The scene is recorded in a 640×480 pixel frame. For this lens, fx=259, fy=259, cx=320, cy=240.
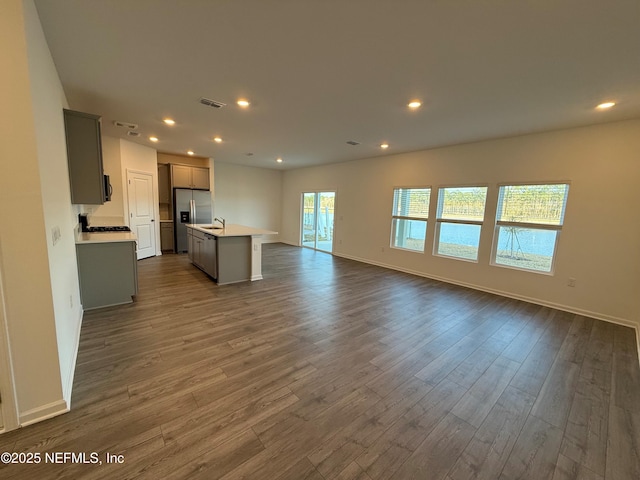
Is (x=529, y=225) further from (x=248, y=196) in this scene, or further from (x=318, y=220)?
(x=248, y=196)

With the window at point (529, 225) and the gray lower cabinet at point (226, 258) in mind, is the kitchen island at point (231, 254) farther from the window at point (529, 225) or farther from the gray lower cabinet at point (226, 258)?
the window at point (529, 225)

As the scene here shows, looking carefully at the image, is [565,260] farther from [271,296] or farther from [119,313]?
[119,313]

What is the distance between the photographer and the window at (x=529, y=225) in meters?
4.07

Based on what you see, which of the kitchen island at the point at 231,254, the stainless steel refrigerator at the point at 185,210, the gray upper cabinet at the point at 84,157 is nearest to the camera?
the gray upper cabinet at the point at 84,157

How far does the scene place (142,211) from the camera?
244 inches

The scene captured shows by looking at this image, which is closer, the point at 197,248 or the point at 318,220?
the point at 197,248

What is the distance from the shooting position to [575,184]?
3.82m

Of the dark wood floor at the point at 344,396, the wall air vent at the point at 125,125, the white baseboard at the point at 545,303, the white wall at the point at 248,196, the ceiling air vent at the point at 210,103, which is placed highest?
the wall air vent at the point at 125,125

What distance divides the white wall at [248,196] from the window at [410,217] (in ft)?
15.7

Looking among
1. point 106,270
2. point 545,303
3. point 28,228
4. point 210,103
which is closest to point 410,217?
point 545,303

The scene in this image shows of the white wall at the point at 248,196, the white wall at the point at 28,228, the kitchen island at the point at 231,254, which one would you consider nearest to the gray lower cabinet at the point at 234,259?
the kitchen island at the point at 231,254

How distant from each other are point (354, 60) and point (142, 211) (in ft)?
20.0

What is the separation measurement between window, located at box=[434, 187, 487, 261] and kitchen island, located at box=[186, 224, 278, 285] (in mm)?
3462

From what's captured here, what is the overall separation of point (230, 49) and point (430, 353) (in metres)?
3.37
